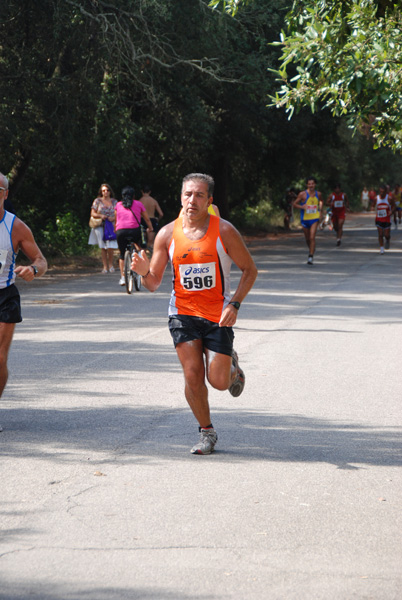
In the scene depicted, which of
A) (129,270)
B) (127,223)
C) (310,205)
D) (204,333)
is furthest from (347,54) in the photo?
(310,205)

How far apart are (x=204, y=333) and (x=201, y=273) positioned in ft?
1.30

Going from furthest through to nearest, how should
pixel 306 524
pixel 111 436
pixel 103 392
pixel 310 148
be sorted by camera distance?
pixel 310 148
pixel 103 392
pixel 111 436
pixel 306 524

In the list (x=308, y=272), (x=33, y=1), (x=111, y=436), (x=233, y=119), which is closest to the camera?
(x=111, y=436)

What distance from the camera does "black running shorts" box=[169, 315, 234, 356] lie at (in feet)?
19.5

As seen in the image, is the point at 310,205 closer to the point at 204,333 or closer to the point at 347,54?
the point at 347,54

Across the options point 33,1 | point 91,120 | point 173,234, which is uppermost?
point 33,1

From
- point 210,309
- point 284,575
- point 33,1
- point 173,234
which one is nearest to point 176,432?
point 210,309

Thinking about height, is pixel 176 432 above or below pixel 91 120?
below

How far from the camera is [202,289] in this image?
236 inches

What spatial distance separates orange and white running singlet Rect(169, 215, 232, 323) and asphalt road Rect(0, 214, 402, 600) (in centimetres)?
95

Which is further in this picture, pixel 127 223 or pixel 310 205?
pixel 310 205

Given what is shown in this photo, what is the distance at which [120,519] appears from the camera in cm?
462

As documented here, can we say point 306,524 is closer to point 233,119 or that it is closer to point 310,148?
point 233,119

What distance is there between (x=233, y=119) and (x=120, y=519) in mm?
25303
